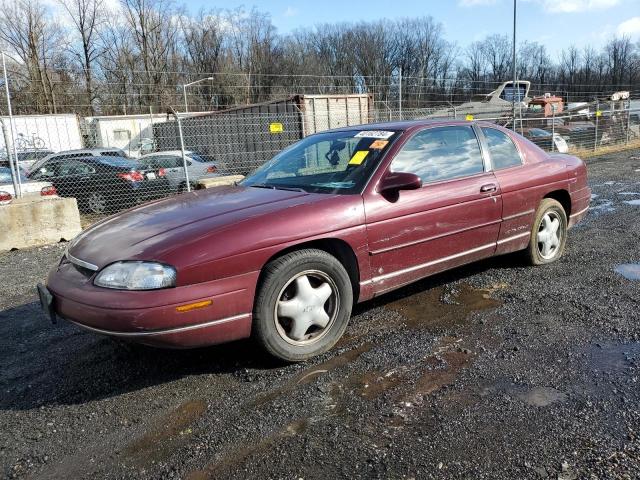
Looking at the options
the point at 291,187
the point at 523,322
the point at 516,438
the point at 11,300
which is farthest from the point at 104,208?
the point at 516,438

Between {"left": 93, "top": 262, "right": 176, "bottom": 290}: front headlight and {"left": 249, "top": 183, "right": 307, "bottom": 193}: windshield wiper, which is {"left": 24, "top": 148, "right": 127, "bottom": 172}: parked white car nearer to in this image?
{"left": 249, "top": 183, "right": 307, "bottom": 193}: windshield wiper

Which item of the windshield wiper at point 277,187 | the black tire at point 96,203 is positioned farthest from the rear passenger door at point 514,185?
the black tire at point 96,203

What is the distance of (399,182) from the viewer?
3.49 metres

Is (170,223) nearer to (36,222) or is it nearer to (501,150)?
(501,150)

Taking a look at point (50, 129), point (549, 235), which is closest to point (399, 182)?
point (549, 235)

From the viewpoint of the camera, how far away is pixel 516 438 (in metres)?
2.36

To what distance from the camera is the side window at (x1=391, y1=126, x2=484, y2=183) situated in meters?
3.84

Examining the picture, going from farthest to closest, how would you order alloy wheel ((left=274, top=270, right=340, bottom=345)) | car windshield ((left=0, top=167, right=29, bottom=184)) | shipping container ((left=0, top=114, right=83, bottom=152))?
shipping container ((left=0, top=114, right=83, bottom=152))
car windshield ((left=0, top=167, right=29, bottom=184))
alloy wheel ((left=274, top=270, right=340, bottom=345))

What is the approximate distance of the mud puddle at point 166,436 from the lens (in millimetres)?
2369

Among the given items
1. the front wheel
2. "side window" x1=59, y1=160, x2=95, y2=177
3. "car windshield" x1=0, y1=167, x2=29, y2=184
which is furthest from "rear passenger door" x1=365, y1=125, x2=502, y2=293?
the front wheel

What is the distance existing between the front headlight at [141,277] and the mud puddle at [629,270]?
4.01 m

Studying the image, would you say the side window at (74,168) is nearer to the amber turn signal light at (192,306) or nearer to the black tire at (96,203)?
the black tire at (96,203)

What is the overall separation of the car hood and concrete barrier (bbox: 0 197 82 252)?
4.54m

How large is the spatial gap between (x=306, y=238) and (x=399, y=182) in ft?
2.70
